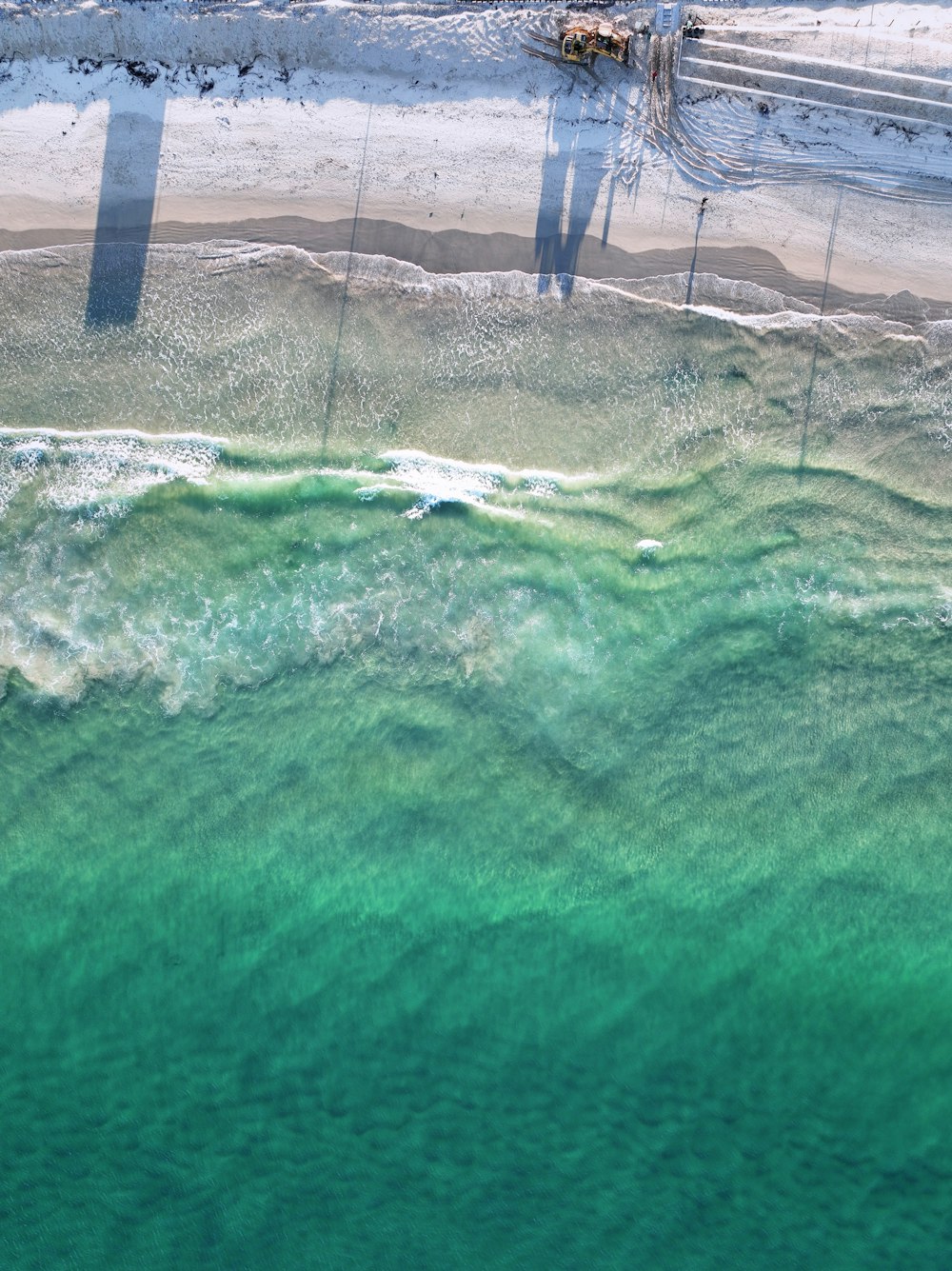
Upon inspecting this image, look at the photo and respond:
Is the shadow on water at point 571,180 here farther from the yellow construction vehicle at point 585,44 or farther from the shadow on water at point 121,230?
the shadow on water at point 121,230

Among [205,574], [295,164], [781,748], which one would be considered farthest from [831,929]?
[295,164]

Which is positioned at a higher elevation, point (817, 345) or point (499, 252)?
point (499, 252)

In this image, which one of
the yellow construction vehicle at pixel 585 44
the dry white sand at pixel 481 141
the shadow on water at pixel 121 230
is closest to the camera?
the yellow construction vehicle at pixel 585 44

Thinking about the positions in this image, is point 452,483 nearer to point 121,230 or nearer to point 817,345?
point 817,345

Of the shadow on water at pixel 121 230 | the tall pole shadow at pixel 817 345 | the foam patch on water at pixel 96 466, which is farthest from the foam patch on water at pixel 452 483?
the shadow on water at pixel 121 230

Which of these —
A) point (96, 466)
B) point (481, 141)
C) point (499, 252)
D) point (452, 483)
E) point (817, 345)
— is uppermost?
point (481, 141)

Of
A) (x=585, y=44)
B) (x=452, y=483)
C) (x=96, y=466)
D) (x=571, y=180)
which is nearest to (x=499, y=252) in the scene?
(x=571, y=180)

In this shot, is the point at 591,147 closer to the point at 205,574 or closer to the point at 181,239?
the point at 181,239
